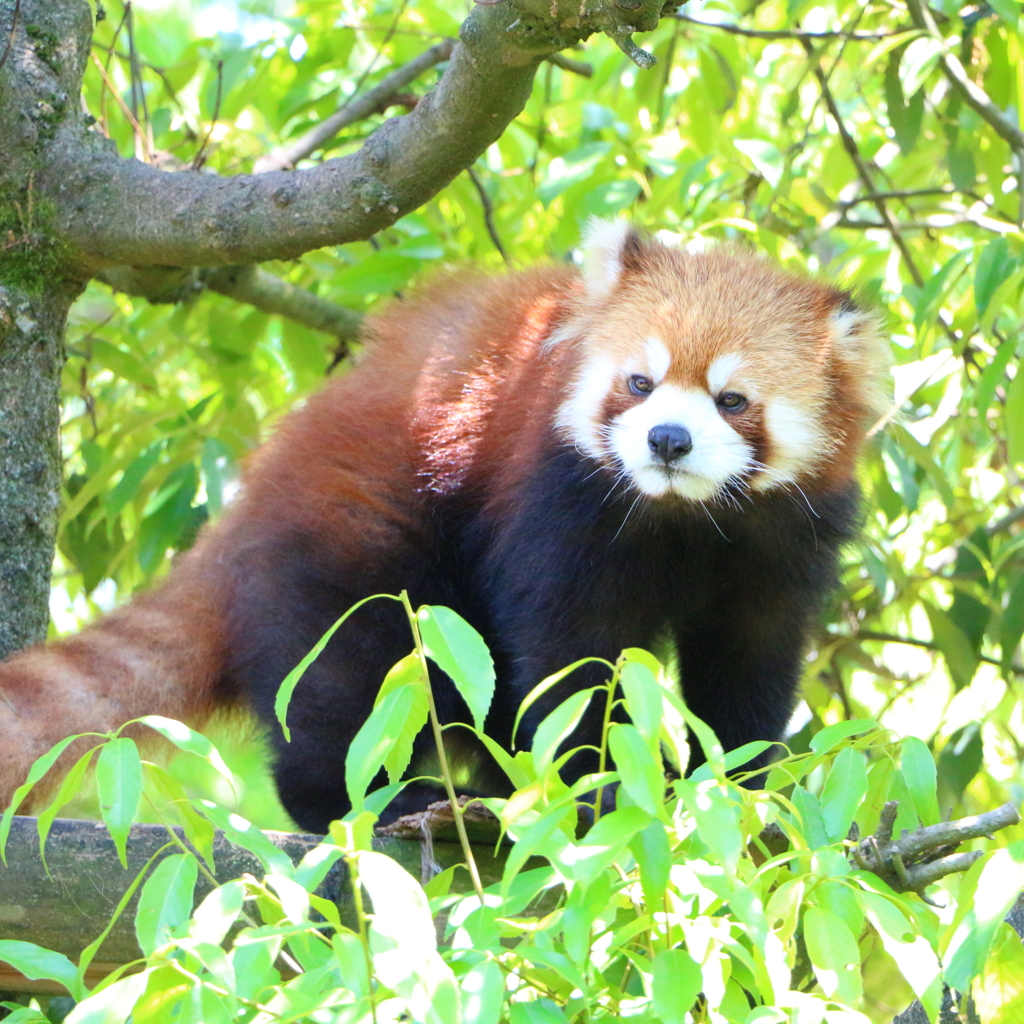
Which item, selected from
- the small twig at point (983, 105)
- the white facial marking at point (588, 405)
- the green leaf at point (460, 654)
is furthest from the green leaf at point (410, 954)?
the small twig at point (983, 105)

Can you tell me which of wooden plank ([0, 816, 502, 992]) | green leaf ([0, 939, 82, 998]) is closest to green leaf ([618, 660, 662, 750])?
green leaf ([0, 939, 82, 998])

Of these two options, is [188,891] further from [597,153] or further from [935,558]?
[935,558]

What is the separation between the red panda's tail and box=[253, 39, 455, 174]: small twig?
1.54 meters

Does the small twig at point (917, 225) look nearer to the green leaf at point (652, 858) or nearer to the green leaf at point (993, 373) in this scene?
the green leaf at point (993, 373)

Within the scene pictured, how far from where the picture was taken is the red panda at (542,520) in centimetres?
309

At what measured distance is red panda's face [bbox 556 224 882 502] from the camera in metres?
2.97

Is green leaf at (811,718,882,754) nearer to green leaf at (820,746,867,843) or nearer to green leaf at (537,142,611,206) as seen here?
green leaf at (820,746,867,843)

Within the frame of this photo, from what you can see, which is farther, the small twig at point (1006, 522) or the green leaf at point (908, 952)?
the small twig at point (1006, 522)

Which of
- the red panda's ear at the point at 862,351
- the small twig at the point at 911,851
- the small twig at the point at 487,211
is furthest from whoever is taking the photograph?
the small twig at the point at 487,211

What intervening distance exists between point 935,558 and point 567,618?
2.34 m

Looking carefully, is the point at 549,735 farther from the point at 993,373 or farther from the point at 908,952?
the point at 993,373

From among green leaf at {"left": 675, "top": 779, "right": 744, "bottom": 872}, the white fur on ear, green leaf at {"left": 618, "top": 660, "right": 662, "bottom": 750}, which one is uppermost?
the white fur on ear

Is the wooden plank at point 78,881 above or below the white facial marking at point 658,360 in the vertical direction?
below

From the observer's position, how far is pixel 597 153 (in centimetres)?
384
